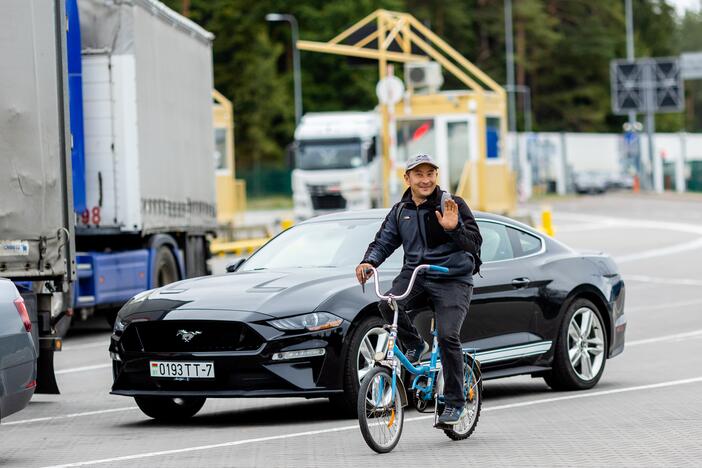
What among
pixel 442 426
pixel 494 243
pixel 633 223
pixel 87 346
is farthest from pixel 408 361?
pixel 633 223

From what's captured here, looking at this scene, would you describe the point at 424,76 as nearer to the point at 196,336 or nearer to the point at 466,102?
the point at 466,102

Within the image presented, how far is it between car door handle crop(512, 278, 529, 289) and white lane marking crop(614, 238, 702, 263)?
67.9ft

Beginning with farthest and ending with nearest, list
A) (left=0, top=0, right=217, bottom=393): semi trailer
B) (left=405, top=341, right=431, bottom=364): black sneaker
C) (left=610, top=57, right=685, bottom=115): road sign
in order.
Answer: (left=610, top=57, right=685, bottom=115): road sign
(left=0, top=0, right=217, bottom=393): semi trailer
(left=405, top=341, right=431, bottom=364): black sneaker

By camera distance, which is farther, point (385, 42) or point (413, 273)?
point (385, 42)

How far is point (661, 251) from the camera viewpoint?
34.9m

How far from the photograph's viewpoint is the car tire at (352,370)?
10.1 meters

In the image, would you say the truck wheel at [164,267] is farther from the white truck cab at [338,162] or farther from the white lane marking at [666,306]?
the white truck cab at [338,162]

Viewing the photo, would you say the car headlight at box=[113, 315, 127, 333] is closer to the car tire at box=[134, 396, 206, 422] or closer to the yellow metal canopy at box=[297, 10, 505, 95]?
the car tire at box=[134, 396, 206, 422]

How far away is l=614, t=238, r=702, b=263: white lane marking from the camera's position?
32688mm

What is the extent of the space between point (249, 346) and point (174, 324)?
0.53 m

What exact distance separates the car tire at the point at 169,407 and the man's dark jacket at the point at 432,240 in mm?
2162

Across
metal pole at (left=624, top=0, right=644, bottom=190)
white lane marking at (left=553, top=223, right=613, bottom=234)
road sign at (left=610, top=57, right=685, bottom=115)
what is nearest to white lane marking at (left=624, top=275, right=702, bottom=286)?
white lane marking at (left=553, top=223, right=613, bottom=234)

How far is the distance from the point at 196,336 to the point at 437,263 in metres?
1.83

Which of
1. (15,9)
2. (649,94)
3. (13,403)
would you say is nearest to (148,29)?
(15,9)
